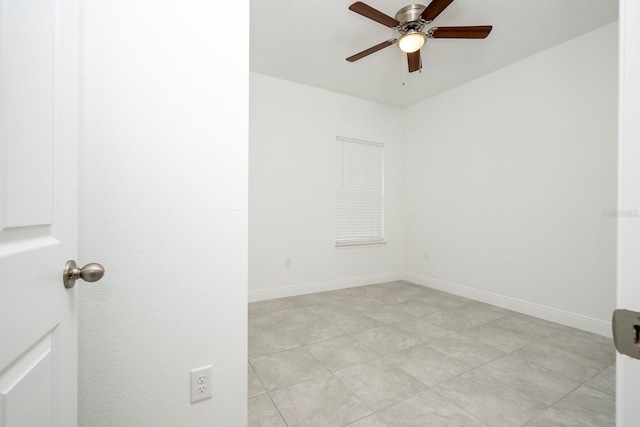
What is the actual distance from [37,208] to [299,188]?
10.5 feet

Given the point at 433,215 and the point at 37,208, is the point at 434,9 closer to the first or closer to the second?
the point at 37,208

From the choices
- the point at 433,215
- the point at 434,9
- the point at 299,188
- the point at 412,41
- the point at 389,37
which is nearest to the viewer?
the point at 434,9

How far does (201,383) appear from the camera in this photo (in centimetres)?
100

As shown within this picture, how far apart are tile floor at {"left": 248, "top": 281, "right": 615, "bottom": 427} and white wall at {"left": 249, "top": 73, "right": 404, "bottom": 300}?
0.73 meters

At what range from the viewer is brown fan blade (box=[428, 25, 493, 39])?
2049 millimetres

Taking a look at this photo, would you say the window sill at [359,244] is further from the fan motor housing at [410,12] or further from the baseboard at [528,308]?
the fan motor housing at [410,12]

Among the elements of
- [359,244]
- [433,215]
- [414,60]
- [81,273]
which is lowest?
[359,244]

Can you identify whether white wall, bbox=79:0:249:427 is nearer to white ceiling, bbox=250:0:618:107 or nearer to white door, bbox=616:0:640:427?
white door, bbox=616:0:640:427

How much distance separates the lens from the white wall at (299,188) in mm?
3426

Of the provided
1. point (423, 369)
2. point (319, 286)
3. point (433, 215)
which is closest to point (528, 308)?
point (433, 215)

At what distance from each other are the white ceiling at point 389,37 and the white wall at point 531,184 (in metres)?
0.30

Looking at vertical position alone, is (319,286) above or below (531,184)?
below

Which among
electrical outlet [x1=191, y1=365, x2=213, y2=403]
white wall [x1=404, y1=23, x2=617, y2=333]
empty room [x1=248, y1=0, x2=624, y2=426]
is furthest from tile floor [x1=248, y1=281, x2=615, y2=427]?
electrical outlet [x1=191, y1=365, x2=213, y2=403]

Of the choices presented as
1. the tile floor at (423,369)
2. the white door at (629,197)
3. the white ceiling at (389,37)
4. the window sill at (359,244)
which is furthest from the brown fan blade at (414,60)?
the tile floor at (423,369)
